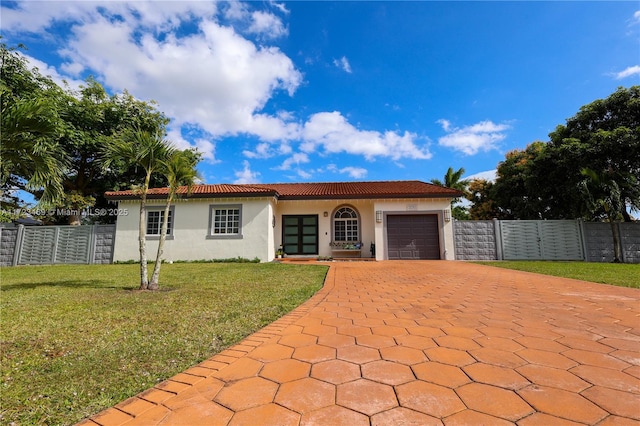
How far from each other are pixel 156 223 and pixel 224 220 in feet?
10.9

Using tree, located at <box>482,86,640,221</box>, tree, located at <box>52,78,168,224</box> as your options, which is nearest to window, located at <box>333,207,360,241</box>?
tree, located at <box>482,86,640,221</box>

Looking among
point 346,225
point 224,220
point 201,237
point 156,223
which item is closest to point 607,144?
point 346,225

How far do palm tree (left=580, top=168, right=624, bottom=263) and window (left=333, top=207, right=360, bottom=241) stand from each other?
10.3 m

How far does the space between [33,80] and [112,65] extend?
10.6 m

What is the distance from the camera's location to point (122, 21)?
750cm

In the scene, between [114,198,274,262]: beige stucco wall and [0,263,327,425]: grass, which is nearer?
[0,263,327,425]: grass

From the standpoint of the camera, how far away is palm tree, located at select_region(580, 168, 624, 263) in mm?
11867

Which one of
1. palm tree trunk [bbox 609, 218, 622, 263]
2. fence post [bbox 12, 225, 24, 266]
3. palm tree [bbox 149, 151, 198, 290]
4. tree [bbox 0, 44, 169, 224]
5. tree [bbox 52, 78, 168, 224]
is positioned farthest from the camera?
tree [bbox 52, 78, 168, 224]

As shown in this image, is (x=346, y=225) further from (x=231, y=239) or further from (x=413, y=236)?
(x=231, y=239)

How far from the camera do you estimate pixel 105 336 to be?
2.95m

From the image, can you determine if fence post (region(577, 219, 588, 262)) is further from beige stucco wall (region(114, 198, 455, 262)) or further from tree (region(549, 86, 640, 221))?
A: beige stucco wall (region(114, 198, 455, 262))

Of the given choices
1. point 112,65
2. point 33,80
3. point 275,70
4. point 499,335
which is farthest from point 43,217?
point 499,335

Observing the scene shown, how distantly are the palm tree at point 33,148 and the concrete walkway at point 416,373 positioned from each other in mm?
4660

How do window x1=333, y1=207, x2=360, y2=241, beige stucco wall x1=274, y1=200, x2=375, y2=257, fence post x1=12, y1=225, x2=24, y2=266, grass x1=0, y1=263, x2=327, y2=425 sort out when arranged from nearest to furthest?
grass x1=0, y1=263, x2=327, y2=425
fence post x1=12, y1=225, x2=24, y2=266
beige stucco wall x1=274, y1=200, x2=375, y2=257
window x1=333, y1=207, x2=360, y2=241
